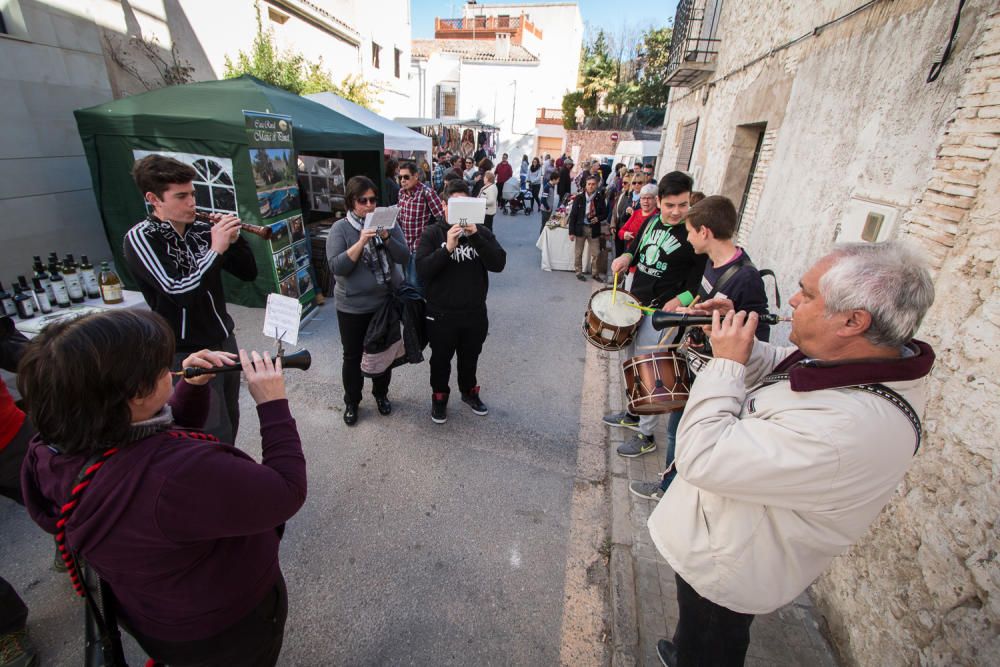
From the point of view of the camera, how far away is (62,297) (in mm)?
3457

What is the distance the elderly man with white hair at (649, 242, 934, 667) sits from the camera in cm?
120

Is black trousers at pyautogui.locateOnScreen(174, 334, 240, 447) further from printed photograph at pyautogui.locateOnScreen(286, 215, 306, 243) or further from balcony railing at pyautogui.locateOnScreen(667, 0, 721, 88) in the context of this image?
balcony railing at pyautogui.locateOnScreen(667, 0, 721, 88)

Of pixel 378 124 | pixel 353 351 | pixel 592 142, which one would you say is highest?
pixel 592 142

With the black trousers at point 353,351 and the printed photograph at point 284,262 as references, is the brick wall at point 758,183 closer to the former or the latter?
the black trousers at point 353,351

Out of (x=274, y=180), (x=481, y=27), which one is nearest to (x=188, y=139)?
(x=274, y=180)

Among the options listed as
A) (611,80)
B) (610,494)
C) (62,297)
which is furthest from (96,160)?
(611,80)

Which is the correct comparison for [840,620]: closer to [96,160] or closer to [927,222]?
[927,222]

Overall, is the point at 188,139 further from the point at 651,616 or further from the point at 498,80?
the point at 498,80

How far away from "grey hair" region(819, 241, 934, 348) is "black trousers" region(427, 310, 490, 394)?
262cm

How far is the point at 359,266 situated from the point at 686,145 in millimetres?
9472

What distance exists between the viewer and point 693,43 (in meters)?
9.49

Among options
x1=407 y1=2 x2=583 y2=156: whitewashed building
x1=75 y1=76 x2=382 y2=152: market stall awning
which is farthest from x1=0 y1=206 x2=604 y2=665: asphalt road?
x1=407 y1=2 x2=583 y2=156: whitewashed building

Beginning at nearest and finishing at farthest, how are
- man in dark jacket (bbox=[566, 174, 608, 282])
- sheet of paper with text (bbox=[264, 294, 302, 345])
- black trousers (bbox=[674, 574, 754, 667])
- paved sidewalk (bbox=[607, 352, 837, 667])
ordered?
black trousers (bbox=[674, 574, 754, 667]), sheet of paper with text (bbox=[264, 294, 302, 345]), paved sidewalk (bbox=[607, 352, 837, 667]), man in dark jacket (bbox=[566, 174, 608, 282])

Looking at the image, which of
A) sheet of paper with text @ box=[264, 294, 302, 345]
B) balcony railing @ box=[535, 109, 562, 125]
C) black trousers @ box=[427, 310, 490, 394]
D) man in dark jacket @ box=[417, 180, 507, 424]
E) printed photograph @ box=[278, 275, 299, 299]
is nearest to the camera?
sheet of paper with text @ box=[264, 294, 302, 345]
